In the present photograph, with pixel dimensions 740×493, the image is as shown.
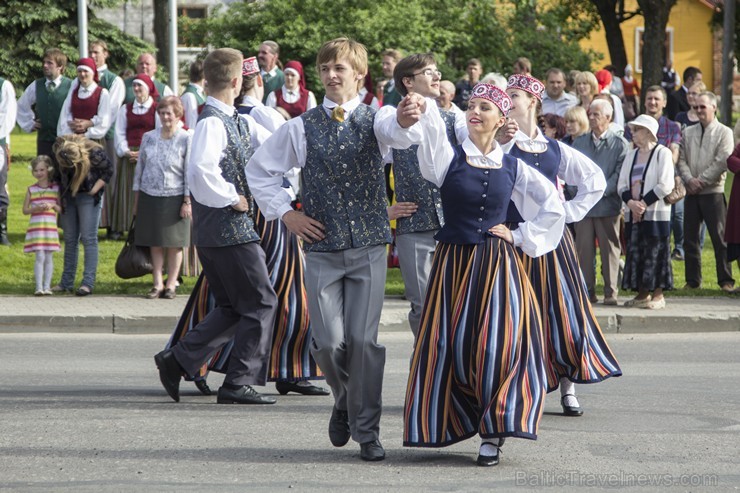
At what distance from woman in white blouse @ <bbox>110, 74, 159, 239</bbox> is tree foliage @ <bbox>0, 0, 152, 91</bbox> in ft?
43.5

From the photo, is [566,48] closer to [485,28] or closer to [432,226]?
[485,28]

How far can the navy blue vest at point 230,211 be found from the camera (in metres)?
7.87

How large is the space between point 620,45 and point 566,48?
4036 mm

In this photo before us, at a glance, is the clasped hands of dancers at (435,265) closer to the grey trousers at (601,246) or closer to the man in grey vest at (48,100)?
the grey trousers at (601,246)

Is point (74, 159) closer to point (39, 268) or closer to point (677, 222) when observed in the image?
point (39, 268)

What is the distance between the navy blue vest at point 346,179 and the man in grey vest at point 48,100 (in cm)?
1033

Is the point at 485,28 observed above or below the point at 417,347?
above

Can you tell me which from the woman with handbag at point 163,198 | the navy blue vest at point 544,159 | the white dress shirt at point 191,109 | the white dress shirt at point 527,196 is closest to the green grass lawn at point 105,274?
the woman with handbag at point 163,198

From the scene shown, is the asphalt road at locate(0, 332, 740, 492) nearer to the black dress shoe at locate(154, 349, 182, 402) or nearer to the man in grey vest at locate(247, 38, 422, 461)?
the black dress shoe at locate(154, 349, 182, 402)

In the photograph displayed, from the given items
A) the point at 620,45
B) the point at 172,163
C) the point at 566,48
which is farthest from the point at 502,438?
the point at 620,45

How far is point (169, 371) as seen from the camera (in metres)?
8.09

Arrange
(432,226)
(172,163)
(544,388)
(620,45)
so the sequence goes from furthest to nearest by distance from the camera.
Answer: (620,45) → (172,163) → (432,226) → (544,388)

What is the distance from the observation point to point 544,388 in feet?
21.1

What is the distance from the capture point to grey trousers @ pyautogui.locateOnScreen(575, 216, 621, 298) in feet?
42.1
